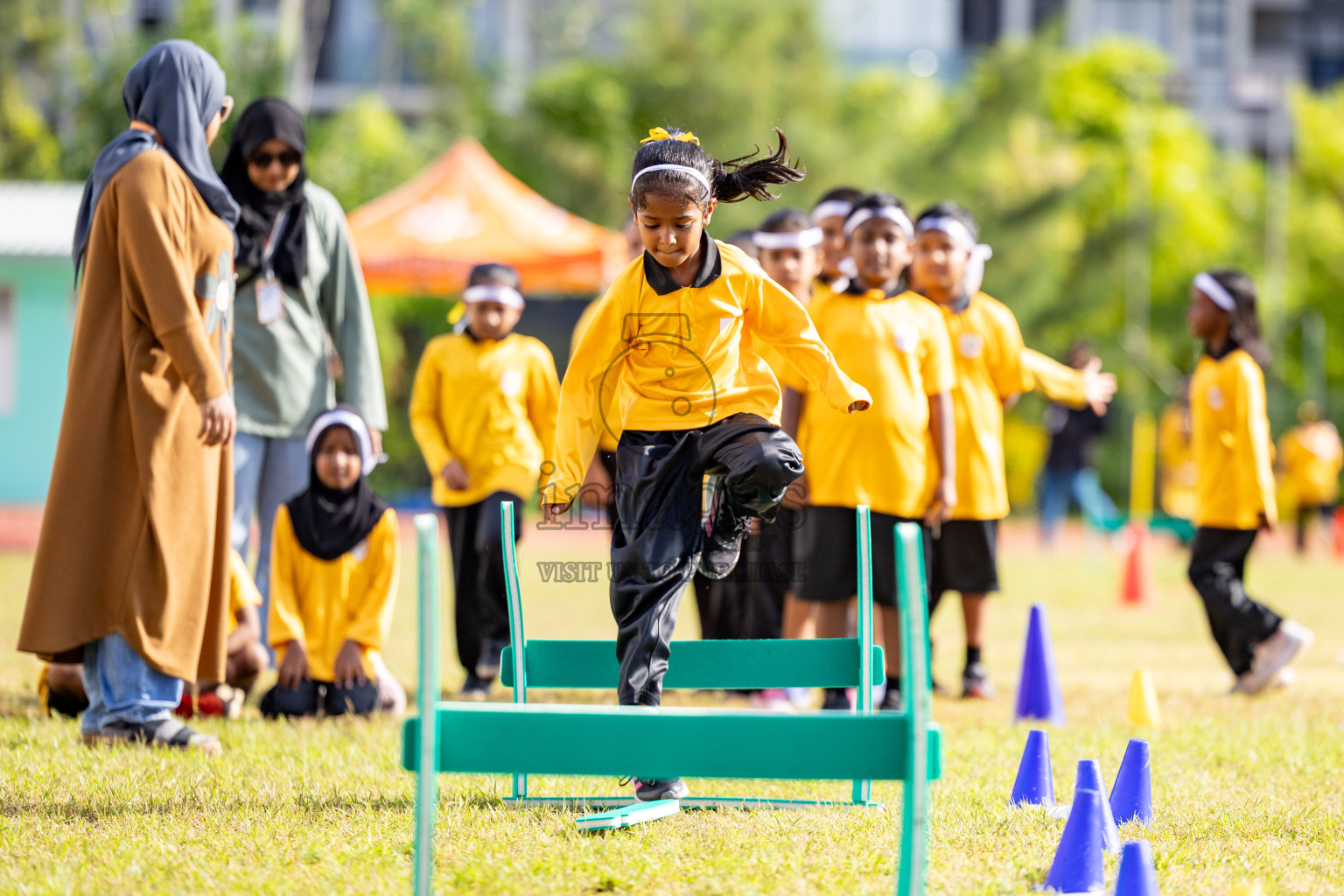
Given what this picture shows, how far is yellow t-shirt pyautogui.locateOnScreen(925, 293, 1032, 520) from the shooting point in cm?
699

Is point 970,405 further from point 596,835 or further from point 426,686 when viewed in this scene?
point 426,686

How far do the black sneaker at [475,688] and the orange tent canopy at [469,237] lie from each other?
7.48 meters

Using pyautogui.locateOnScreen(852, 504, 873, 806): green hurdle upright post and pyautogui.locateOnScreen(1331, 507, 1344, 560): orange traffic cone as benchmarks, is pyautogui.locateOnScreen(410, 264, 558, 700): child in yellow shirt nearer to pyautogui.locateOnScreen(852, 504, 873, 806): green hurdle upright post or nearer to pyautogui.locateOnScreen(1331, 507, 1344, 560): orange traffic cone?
pyautogui.locateOnScreen(852, 504, 873, 806): green hurdle upright post

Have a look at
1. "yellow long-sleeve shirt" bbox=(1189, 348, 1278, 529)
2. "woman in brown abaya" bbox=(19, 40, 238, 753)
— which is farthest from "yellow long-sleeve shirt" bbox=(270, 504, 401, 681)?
"yellow long-sleeve shirt" bbox=(1189, 348, 1278, 529)

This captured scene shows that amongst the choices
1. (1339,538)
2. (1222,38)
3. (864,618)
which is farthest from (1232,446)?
(1222,38)

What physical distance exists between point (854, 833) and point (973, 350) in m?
3.54

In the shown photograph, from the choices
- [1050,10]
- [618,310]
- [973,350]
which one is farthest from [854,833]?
[1050,10]

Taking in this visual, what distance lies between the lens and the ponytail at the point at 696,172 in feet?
13.2

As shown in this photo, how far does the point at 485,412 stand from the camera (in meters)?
6.97

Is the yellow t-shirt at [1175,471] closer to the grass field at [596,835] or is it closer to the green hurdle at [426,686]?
the grass field at [596,835]

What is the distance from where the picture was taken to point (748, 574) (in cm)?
624

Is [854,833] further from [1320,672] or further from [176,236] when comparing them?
[1320,672]

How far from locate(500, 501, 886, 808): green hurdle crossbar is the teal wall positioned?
16851 mm

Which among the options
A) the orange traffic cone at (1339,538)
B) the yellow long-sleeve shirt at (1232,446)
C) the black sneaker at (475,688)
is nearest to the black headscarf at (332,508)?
the black sneaker at (475,688)
